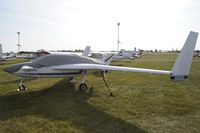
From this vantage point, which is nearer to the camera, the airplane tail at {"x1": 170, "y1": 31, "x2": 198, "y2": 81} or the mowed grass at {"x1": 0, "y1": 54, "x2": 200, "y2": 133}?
the mowed grass at {"x1": 0, "y1": 54, "x2": 200, "y2": 133}

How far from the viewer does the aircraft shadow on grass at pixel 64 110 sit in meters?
7.62

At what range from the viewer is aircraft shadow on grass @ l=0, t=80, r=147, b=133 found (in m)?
7.62

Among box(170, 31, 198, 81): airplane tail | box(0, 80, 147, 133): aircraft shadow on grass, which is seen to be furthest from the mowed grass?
box(170, 31, 198, 81): airplane tail

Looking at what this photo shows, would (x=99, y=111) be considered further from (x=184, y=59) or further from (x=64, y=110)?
(x=184, y=59)

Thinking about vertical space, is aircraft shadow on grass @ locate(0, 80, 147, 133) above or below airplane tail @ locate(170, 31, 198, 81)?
below

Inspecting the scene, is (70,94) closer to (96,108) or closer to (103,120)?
(96,108)

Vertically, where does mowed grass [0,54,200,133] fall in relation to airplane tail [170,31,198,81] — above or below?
below

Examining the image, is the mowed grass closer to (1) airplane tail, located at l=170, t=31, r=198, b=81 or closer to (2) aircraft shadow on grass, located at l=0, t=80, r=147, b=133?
(2) aircraft shadow on grass, located at l=0, t=80, r=147, b=133

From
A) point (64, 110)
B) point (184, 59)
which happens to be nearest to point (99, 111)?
point (64, 110)

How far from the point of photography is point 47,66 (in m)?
12.6

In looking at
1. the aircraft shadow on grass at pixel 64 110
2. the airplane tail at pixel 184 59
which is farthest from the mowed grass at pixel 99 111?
the airplane tail at pixel 184 59

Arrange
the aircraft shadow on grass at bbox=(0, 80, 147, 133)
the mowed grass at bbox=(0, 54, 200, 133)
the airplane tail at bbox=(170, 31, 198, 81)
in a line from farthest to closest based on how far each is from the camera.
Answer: the airplane tail at bbox=(170, 31, 198, 81), the aircraft shadow on grass at bbox=(0, 80, 147, 133), the mowed grass at bbox=(0, 54, 200, 133)

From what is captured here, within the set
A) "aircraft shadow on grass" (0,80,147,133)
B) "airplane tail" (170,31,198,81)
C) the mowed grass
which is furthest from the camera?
"airplane tail" (170,31,198,81)

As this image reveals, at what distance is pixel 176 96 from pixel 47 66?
272 inches
